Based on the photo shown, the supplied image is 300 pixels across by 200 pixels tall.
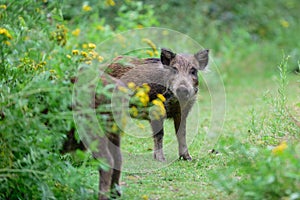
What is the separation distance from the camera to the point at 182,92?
23.0 feet

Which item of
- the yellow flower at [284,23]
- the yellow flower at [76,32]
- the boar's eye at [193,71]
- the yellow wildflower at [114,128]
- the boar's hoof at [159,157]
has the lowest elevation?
the yellow flower at [284,23]

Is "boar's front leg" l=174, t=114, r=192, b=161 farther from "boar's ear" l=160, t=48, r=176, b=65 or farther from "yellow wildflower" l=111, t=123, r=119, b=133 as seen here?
"yellow wildflower" l=111, t=123, r=119, b=133

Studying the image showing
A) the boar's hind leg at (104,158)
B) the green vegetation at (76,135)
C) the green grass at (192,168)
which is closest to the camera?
the green vegetation at (76,135)

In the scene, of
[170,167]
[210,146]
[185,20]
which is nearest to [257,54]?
[185,20]

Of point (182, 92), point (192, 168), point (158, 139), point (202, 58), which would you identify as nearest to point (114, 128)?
point (192, 168)

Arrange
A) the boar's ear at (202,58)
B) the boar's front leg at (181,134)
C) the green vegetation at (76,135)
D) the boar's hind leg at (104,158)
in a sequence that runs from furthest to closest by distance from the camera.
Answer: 1. the boar's ear at (202,58)
2. the boar's front leg at (181,134)
3. the boar's hind leg at (104,158)
4. the green vegetation at (76,135)

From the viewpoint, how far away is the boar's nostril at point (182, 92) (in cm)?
700

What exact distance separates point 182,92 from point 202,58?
0.71 metres

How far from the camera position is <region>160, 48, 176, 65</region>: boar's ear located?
722 centimetres

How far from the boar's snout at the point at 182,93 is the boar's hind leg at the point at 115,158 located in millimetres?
1698

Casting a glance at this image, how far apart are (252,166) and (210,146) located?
3.09m

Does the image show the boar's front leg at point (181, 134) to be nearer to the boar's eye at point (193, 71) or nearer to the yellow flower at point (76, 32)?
the boar's eye at point (193, 71)

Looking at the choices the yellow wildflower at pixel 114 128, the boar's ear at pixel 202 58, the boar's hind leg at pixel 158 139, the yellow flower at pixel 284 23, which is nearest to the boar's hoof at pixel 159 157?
the boar's hind leg at pixel 158 139

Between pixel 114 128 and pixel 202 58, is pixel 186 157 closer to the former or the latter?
pixel 202 58
